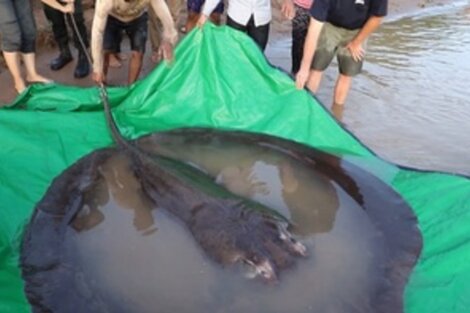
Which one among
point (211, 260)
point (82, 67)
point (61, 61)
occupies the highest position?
point (211, 260)

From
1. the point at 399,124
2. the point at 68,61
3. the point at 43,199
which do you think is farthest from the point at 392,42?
the point at 43,199

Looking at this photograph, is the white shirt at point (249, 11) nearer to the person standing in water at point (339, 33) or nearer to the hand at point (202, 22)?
the hand at point (202, 22)

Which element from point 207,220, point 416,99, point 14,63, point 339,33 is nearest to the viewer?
point 207,220

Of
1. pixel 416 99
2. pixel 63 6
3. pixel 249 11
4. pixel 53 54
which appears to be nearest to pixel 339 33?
pixel 249 11

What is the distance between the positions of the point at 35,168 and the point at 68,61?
322 centimetres

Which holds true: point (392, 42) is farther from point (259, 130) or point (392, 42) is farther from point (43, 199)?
point (43, 199)

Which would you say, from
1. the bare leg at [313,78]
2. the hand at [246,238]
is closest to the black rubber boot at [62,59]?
the bare leg at [313,78]

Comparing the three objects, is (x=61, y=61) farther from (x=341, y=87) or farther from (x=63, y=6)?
(x=341, y=87)

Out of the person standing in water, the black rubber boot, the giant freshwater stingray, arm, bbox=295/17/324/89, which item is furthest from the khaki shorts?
the black rubber boot

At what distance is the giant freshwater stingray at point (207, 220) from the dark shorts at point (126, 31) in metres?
1.92

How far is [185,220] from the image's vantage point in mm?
2701

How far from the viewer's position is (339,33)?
15.9 ft

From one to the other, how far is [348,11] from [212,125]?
1.60 m

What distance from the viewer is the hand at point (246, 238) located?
2299 millimetres
